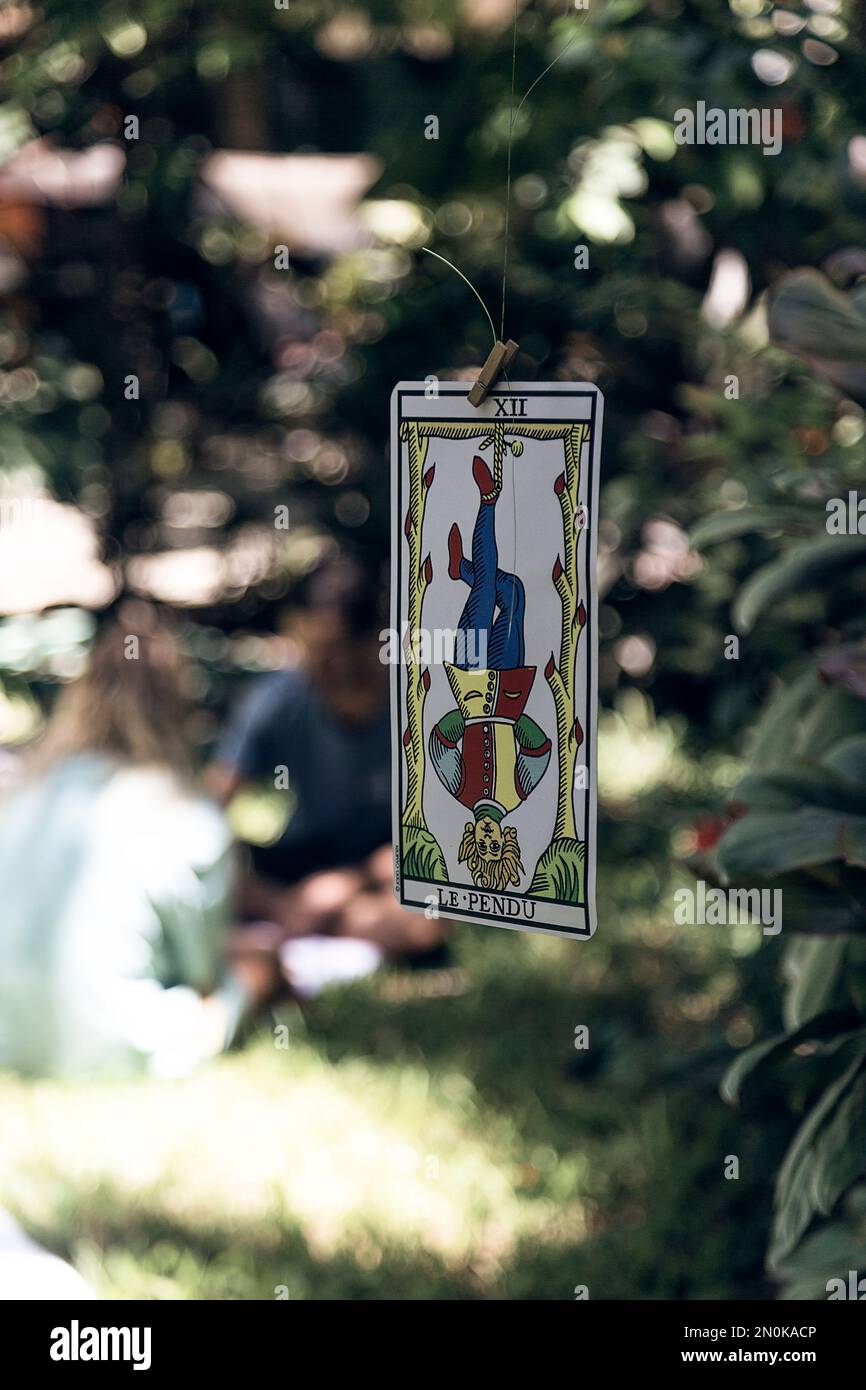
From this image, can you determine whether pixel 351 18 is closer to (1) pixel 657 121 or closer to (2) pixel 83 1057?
(1) pixel 657 121

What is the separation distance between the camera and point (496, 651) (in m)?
0.99

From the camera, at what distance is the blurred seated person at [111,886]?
237 centimetres

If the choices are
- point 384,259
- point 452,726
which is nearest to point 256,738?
point 384,259

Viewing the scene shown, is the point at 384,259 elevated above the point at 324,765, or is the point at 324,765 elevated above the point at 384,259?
the point at 384,259

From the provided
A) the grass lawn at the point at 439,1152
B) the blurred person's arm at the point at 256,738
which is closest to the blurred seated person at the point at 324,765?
the blurred person's arm at the point at 256,738

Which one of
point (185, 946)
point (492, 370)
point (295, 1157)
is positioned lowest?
point (295, 1157)

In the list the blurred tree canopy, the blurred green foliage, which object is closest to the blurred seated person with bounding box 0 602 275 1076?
the blurred green foliage

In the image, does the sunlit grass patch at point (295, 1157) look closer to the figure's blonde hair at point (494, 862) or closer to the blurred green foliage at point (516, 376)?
the blurred green foliage at point (516, 376)

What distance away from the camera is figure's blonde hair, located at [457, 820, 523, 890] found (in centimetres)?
98

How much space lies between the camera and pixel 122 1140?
2225 mm

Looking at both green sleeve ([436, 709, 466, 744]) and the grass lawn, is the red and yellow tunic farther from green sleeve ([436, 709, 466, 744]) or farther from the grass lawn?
the grass lawn

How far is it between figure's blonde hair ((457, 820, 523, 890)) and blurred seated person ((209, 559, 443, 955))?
201cm

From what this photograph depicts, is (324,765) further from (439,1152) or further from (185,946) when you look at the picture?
(439,1152)

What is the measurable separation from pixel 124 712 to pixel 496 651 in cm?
153
